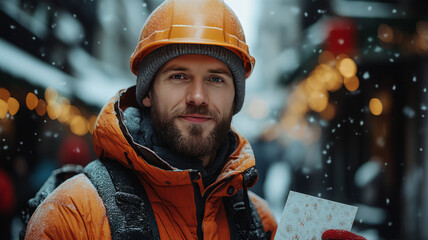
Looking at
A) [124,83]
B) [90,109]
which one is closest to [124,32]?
[124,83]

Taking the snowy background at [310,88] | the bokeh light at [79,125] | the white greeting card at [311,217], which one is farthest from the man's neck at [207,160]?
the bokeh light at [79,125]

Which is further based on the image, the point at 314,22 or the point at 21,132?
the point at 314,22

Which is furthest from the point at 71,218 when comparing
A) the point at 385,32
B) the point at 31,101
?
the point at 385,32

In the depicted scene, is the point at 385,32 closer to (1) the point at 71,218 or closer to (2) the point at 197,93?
(2) the point at 197,93

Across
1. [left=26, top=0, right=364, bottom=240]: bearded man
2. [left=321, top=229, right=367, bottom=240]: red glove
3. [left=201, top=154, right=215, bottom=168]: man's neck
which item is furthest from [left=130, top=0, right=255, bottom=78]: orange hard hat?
[left=321, top=229, right=367, bottom=240]: red glove

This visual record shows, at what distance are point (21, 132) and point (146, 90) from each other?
838 millimetres

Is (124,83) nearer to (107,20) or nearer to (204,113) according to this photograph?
(107,20)

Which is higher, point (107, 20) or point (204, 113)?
point (107, 20)

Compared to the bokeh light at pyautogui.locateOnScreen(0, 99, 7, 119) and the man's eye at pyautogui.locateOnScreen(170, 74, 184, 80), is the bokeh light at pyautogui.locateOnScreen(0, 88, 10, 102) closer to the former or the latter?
the bokeh light at pyautogui.locateOnScreen(0, 99, 7, 119)

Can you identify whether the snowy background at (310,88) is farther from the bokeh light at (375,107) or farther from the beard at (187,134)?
the beard at (187,134)

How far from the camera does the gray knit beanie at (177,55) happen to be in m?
1.62

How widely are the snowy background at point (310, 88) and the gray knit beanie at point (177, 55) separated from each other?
55 centimetres

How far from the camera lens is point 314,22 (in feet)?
8.41

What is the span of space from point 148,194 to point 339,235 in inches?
32.1
